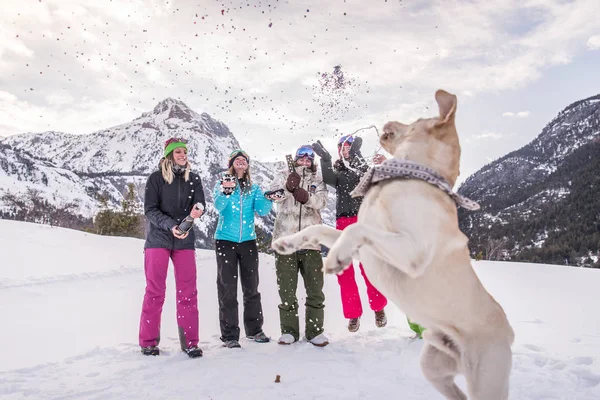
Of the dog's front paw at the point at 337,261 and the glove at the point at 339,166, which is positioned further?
the glove at the point at 339,166

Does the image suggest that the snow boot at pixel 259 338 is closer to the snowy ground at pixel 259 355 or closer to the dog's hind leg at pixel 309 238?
the snowy ground at pixel 259 355

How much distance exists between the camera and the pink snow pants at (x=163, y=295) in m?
5.13

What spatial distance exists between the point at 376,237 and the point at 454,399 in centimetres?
123

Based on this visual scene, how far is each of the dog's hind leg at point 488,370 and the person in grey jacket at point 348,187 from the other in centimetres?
341

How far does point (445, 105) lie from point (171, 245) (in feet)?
13.4

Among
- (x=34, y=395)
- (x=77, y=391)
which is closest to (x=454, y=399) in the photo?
(x=77, y=391)

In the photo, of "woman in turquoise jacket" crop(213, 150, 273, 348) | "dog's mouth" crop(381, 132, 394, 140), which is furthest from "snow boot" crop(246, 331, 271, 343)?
"dog's mouth" crop(381, 132, 394, 140)

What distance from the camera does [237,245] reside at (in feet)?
18.5

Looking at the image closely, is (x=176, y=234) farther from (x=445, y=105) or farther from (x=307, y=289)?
(x=445, y=105)

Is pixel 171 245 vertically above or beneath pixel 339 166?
beneath

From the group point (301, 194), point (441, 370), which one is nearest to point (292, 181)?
point (301, 194)

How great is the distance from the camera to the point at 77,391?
3867 mm

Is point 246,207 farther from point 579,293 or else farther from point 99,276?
point 99,276

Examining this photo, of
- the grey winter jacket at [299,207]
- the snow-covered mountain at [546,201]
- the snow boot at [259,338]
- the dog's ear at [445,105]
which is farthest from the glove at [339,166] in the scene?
the snow-covered mountain at [546,201]
